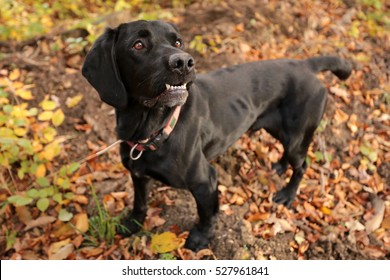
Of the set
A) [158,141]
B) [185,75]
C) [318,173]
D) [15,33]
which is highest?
[185,75]

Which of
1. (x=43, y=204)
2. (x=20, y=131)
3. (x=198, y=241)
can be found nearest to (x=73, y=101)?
(x=20, y=131)

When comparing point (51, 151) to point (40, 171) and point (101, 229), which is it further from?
point (101, 229)

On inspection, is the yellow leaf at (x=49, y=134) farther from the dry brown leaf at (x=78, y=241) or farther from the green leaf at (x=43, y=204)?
the dry brown leaf at (x=78, y=241)

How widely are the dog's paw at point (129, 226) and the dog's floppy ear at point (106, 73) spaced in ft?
4.68

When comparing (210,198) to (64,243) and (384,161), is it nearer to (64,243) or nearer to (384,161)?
(64,243)

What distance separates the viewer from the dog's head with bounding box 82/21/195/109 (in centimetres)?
248

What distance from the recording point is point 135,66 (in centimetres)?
257

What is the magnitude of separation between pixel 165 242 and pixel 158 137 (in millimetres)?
1101

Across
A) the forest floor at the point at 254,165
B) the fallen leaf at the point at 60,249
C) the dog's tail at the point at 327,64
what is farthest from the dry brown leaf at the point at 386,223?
the fallen leaf at the point at 60,249

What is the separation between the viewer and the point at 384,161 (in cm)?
445

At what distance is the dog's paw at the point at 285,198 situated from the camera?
155 inches

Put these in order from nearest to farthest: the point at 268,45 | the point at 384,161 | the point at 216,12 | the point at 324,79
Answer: the point at 384,161, the point at 324,79, the point at 268,45, the point at 216,12

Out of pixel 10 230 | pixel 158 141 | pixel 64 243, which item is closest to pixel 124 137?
pixel 158 141

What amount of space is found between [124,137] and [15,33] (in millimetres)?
4030
